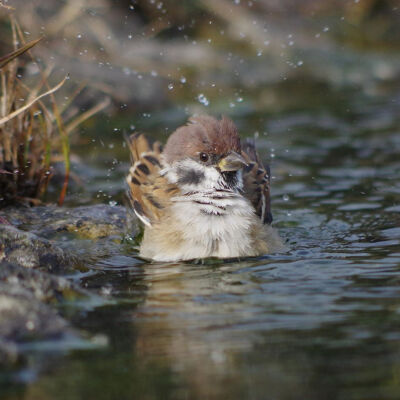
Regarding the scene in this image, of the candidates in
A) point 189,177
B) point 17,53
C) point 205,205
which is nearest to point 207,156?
point 189,177

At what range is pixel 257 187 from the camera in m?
7.11

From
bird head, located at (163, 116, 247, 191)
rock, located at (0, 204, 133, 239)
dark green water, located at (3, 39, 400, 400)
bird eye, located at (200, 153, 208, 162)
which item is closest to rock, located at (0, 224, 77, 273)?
dark green water, located at (3, 39, 400, 400)

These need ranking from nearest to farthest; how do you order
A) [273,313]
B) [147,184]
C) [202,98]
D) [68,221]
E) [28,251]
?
[273,313] → [28,251] → [68,221] → [147,184] → [202,98]

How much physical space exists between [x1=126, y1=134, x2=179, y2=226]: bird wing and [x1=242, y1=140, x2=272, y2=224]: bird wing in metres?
0.72

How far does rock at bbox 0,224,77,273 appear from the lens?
5.71m

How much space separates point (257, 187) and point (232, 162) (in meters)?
0.88

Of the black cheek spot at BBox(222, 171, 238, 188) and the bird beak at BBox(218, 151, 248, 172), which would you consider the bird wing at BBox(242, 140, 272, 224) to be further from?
the bird beak at BBox(218, 151, 248, 172)

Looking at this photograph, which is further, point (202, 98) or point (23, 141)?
point (202, 98)

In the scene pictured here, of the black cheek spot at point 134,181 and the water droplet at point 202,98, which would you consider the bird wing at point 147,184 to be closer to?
the black cheek spot at point 134,181

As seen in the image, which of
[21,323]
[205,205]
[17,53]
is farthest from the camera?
[205,205]

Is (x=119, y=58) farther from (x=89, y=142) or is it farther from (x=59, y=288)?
(x=59, y=288)

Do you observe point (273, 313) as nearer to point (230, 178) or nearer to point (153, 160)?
point (230, 178)

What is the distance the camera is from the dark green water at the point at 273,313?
3.48 m

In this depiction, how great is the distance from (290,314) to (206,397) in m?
1.29
